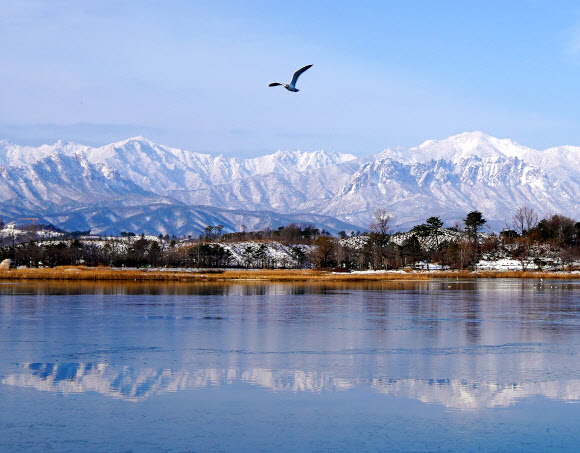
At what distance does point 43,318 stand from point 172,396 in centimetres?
2593

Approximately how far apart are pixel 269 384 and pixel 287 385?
0.61m

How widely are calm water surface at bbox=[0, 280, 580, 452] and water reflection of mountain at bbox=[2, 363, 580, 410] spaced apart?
0.07 metres

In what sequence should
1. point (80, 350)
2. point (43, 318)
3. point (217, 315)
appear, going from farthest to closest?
point (217, 315) < point (43, 318) < point (80, 350)

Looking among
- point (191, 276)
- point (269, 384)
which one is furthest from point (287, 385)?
point (191, 276)

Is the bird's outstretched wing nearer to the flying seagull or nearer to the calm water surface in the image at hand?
the flying seagull

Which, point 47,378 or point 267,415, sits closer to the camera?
point 267,415

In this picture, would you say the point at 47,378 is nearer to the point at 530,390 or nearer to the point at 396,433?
the point at 396,433

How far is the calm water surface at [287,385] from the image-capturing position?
17875 mm

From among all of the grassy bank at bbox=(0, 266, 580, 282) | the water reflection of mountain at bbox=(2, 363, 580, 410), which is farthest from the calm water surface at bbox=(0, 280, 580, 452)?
the grassy bank at bbox=(0, 266, 580, 282)

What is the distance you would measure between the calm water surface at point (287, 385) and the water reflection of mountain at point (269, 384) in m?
0.07

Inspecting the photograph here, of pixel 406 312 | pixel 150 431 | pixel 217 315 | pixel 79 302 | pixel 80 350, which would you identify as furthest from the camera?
pixel 79 302

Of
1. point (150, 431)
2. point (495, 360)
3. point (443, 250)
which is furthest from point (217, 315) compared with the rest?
point (443, 250)

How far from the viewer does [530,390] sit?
23172 millimetres

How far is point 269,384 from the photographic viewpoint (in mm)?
24078
